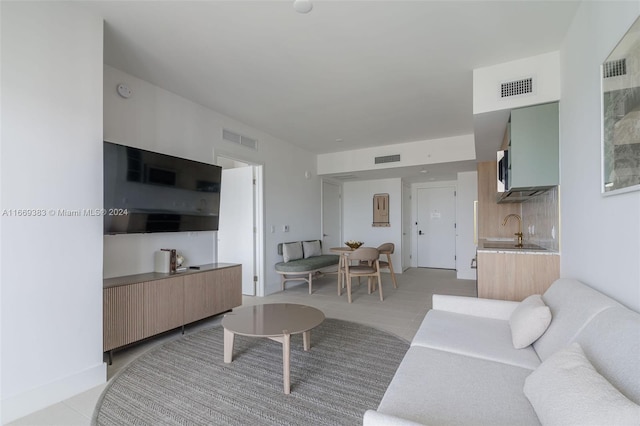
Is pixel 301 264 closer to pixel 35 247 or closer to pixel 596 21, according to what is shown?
pixel 35 247

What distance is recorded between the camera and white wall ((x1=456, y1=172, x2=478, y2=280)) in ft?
19.9

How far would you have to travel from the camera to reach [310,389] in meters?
2.07

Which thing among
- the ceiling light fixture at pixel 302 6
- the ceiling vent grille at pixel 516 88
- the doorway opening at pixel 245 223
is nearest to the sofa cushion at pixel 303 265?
the doorway opening at pixel 245 223

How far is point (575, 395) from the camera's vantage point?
3.09 ft

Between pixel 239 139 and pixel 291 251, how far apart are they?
206cm

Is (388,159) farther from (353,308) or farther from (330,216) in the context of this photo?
(353,308)

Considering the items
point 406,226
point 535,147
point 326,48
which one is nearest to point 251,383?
point 326,48

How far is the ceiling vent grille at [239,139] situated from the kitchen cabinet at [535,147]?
3.40 metres

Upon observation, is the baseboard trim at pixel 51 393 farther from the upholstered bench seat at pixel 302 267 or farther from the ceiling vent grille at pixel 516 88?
the ceiling vent grille at pixel 516 88

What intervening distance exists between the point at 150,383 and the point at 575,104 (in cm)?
361

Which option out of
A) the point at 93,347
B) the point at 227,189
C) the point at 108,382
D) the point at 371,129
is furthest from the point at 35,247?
the point at 371,129

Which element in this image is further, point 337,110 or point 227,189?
point 227,189

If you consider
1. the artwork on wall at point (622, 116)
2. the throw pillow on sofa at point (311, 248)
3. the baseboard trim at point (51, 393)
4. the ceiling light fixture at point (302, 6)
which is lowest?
the baseboard trim at point (51, 393)

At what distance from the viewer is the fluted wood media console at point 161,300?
8.01 feet
